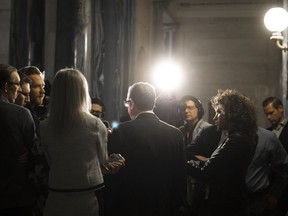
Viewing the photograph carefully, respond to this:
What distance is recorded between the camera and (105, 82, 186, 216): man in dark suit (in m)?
4.03

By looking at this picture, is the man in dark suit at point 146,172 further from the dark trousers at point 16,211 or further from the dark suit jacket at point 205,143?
the dark suit jacket at point 205,143

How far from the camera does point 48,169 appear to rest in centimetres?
381

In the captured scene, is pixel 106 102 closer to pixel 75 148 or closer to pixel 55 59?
pixel 55 59

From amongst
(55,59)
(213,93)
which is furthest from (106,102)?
(213,93)

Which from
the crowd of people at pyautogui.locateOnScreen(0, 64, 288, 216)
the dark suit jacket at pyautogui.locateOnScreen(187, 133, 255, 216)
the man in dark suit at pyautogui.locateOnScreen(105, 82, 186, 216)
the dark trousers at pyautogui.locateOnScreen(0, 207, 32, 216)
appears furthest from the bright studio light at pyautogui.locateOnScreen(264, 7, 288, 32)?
the dark trousers at pyautogui.locateOnScreen(0, 207, 32, 216)

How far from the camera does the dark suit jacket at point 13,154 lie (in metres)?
3.63

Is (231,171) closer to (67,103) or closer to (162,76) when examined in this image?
(67,103)

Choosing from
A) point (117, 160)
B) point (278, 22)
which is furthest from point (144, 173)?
point (278, 22)

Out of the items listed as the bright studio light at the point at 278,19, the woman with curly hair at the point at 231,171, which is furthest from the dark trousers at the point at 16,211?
the bright studio light at the point at 278,19

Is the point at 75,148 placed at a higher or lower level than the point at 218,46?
lower

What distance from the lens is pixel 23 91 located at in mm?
4422

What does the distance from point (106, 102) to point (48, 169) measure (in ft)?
19.9

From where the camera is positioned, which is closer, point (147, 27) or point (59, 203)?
point (59, 203)

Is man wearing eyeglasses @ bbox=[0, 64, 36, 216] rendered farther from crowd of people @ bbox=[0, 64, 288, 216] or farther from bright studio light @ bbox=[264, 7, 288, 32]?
bright studio light @ bbox=[264, 7, 288, 32]
